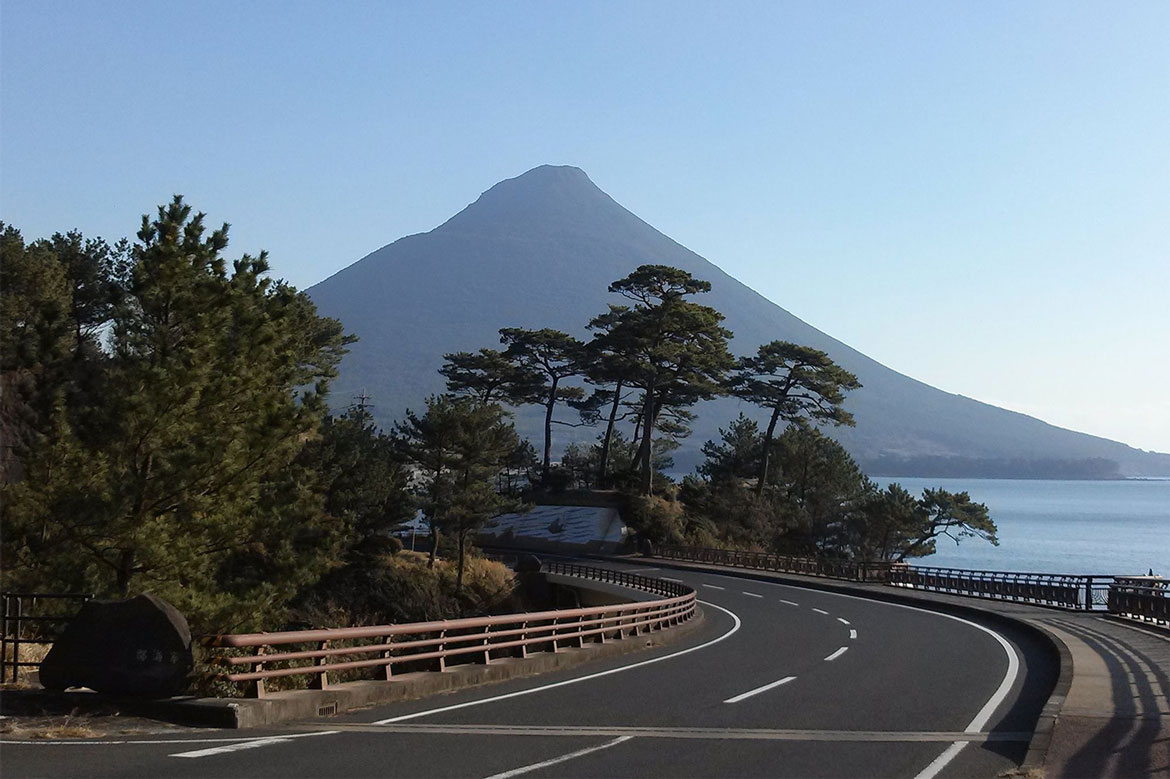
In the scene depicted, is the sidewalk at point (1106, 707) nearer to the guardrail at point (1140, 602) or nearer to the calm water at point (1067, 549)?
the guardrail at point (1140, 602)

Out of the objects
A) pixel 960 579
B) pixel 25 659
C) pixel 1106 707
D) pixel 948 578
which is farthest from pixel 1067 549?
pixel 25 659

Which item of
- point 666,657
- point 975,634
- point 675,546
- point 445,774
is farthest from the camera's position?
point 675,546

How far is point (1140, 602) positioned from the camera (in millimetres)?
28328

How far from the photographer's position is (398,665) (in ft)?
59.5

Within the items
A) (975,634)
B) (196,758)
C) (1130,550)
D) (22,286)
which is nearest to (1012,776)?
(196,758)

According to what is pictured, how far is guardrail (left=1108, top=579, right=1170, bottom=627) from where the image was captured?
27.0 metres

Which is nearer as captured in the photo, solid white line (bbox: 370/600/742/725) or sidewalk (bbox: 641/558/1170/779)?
sidewalk (bbox: 641/558/1170/779)

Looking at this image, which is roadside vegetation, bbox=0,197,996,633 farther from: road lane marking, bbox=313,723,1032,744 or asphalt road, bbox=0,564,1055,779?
road lane marking, bbox=313,723,1032,744

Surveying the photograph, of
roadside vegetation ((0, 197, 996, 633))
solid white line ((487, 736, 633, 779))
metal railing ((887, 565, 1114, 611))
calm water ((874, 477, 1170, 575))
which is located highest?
roadside vegetation ((0, 197, 996, 633))

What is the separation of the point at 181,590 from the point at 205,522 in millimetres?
1426

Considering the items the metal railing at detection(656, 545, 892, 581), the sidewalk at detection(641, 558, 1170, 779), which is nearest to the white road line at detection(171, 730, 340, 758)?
the sidewalk at detection(641, 558, 1170, 779)

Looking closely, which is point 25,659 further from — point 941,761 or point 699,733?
point 941,761

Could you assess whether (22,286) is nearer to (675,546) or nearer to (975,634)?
(975,634)

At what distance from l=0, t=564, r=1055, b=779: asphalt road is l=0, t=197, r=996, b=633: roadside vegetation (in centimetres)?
981
